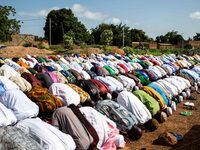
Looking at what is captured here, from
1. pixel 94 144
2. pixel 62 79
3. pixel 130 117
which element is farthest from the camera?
pixel 62 79

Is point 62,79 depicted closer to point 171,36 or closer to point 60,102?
point 60,102

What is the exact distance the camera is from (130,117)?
7207 mm

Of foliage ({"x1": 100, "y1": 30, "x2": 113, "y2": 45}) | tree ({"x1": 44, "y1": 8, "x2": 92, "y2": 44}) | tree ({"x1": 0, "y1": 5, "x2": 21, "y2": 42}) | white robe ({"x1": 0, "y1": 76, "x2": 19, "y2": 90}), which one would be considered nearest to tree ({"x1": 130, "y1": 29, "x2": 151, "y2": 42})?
tree ({"x1": 44, "y1": 8, "x2": 92, "y2": 44})

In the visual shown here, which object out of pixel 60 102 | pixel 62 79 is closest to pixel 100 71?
pixel 62 79

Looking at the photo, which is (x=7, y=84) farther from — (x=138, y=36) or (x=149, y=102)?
(x=138, y=36)

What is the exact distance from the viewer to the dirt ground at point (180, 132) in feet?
22.9

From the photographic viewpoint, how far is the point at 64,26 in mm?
52844

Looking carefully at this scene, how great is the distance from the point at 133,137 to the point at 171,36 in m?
58.3

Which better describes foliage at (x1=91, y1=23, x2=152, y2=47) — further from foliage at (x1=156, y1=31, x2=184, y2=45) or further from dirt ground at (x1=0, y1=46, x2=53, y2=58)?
dirt ground at (x1=0, y1=46, x2=53, y2=58)

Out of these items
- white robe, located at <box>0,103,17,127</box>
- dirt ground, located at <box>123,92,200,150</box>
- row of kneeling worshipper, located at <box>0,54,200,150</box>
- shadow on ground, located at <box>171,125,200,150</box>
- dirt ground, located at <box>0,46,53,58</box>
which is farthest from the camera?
dirt ground, located at <box>0,46,53,58</box>

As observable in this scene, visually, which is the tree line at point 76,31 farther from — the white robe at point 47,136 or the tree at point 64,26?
the white robe at point 47,136

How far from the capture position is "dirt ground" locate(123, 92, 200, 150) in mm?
6984

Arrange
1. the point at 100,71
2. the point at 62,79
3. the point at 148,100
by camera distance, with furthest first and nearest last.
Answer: the point at 100,71 < the point at 62,79 < the point at 148,100

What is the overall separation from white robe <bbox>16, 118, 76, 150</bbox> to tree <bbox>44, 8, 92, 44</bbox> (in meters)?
46.3
